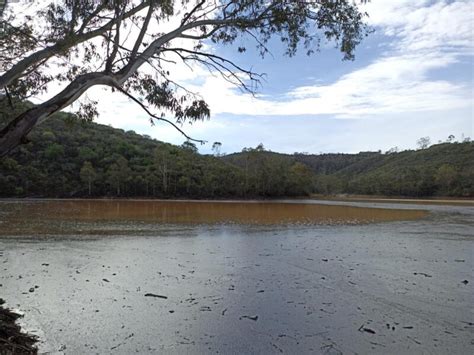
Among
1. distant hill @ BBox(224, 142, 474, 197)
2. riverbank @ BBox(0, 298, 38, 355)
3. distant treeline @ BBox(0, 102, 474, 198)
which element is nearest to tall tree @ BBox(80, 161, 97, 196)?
distant treeline @ BBox(0, 102, 474, 198)

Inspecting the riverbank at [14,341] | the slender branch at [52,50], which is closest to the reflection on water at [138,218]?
the riverbank at [14,341]

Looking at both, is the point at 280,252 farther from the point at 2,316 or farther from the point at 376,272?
the point at 2,316

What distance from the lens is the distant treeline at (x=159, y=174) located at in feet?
180

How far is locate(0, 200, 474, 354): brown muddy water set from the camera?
16.3 ft

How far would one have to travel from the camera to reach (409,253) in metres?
12.0

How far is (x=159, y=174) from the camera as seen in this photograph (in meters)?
59.7

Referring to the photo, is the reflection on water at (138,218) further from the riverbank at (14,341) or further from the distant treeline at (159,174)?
the distant treeline at (159,174)

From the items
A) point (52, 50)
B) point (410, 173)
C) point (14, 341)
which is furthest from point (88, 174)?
point (410, 173)

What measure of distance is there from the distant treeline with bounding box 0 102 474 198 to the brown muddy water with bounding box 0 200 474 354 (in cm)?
3760

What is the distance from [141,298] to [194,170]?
56.0m

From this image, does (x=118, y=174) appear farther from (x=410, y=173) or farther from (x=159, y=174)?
(x=410, y=173)

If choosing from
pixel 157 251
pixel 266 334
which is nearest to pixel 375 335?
pixel 266 334

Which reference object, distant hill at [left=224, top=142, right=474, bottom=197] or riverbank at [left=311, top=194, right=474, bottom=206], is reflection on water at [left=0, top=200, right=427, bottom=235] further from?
distant hill at [left=224, top=142, right=474, bottom=197]

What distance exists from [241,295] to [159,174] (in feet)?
177
